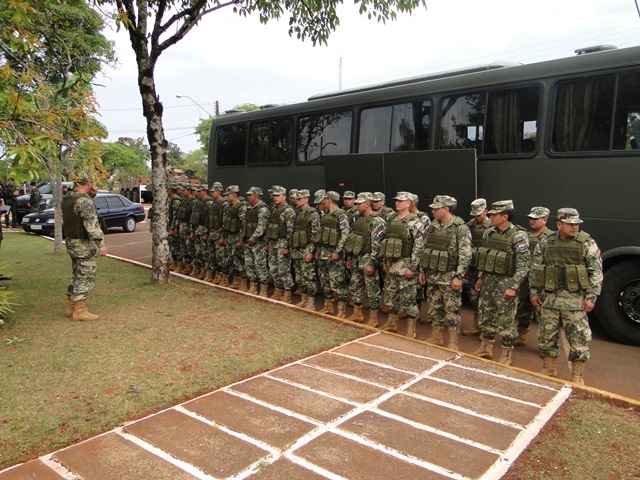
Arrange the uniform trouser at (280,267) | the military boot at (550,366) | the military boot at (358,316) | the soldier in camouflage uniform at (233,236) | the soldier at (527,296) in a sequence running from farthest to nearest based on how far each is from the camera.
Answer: the soldier in camouflage uniform at (233,236) < the uniform trouser at (280,267) < the military boot at (358,316) < the soldier at (527,296) < the military boot at (550,366)

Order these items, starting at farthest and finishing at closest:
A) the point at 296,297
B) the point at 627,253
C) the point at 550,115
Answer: the point at 296,297 < the point at 550,115 < the point at 627,253

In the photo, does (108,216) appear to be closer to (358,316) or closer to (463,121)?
(358,316)

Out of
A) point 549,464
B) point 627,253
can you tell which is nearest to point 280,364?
point 549,464

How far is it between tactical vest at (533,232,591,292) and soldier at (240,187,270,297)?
4346 mm

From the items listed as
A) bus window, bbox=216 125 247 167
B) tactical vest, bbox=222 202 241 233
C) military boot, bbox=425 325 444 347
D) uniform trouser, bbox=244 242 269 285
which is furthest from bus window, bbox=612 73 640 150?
bus window, bbox=216 125 247 167

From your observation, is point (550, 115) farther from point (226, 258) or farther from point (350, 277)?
point (226, 258)

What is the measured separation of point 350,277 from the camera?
6695 mm

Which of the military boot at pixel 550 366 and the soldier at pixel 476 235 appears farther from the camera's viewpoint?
the soldier at pixel 476 235

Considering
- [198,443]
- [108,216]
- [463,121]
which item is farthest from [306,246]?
[108,216]

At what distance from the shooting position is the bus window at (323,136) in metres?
8.43

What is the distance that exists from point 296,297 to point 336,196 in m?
2.10

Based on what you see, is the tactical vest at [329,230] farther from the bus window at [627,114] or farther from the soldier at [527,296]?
the bus window at [627,114]

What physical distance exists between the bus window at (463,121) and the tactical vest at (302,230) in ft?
7.33

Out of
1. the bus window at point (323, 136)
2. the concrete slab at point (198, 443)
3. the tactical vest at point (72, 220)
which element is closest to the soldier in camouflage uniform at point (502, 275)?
the concrete slab at point (198, 443)
